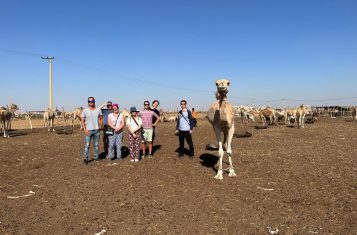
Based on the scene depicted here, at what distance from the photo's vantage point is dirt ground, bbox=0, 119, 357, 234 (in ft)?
18.9

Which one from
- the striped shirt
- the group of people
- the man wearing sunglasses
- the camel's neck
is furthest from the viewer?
the striped shirt

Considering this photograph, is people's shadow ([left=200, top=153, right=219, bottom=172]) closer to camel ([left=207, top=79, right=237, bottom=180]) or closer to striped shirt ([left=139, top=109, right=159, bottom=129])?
camel ([left=207, top=79, right=237, bottom=180])

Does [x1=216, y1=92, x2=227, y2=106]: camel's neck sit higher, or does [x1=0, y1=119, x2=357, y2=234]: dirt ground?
[x1=216, y1=92, x2=227, y2=106]: camel's neck

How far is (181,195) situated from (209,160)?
4.43 metres

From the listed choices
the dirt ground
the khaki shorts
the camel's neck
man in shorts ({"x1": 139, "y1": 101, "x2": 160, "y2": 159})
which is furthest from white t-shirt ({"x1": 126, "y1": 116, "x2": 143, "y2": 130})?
the camel's neck

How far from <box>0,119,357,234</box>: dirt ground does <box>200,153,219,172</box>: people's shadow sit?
0.11 ft

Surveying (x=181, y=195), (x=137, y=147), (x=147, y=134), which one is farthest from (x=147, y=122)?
(x=181, y=195)


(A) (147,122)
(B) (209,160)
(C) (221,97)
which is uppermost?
(C) (221,97)

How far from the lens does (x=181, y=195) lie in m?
7.41

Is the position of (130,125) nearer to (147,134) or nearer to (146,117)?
(146,117)

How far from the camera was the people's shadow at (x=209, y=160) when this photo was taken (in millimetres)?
10783

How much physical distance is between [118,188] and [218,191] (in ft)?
7.72

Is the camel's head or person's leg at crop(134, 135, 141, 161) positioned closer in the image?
the camel's head

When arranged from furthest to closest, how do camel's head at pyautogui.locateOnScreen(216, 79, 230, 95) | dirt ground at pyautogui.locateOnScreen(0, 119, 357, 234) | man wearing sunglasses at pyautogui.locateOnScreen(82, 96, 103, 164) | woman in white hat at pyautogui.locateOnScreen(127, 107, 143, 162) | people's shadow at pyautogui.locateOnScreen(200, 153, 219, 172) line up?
woman in white hat at pyautogui.locateOnScreen(127, 107, 143, 162) → man wearing sunglasses at pyautogui.locateOnScreen(82, 96, 103, 164) → people's shadow at pyautogui.locateOnScreen(200, 153, 219, 172) → camel's head at pyautogui.locateOnScreen(216, 79, 230, 95) → dirt ground at pyautogui.locateOnScreen(0, 119, 357, 234)
